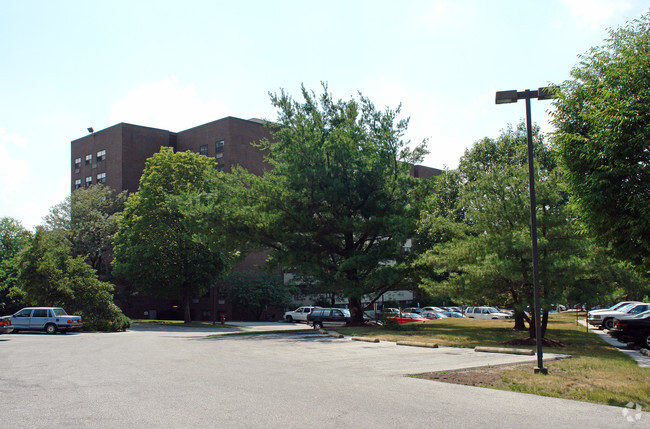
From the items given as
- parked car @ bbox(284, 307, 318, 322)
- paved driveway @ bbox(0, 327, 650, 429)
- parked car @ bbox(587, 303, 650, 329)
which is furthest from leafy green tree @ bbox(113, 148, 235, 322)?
paved driveway @ bbox(0, 327, 650, 429)

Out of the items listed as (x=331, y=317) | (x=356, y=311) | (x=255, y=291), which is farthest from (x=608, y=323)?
(x=255, y=291)

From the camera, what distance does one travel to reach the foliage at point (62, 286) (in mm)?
36594

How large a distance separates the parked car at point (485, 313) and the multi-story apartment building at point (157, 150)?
70.2ft

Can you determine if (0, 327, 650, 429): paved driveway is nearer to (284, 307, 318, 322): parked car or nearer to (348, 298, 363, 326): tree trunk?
(348, 298, 363, 326): tree trunk

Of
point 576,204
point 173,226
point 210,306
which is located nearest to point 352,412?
point 576,204

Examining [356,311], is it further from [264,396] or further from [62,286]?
[264,396]

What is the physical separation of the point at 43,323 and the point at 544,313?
28.1 metres

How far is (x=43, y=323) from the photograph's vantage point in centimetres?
3294

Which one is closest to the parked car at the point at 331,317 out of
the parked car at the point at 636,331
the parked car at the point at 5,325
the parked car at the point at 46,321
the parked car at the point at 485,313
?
the parked car at the point at 485,313

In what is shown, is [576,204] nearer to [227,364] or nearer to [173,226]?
[227,364]

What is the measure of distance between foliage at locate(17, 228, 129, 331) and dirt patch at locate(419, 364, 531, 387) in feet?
99.5

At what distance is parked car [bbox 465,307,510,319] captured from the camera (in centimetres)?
5156

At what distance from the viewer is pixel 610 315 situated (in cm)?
3070

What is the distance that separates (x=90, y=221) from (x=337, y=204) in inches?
1483
